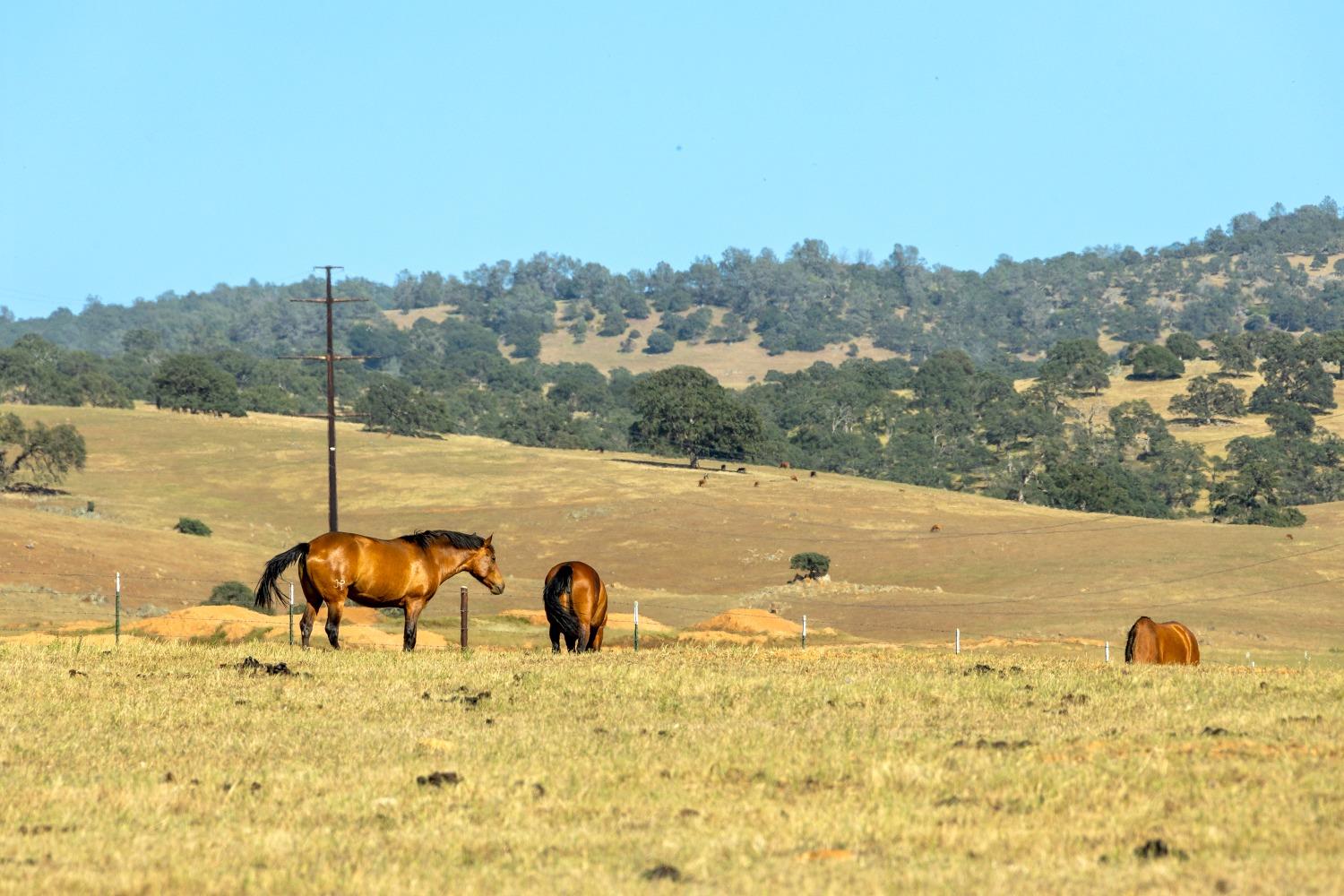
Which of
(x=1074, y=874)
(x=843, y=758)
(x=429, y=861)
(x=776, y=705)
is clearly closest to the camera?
(x=1074, y=874)

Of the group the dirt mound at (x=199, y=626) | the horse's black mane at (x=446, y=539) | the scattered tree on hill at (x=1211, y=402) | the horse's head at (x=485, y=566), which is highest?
the scattered tree on hill at (x=1211, y=402)

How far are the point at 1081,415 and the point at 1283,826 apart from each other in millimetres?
186992

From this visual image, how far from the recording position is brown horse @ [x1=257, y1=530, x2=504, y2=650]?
26.2 m

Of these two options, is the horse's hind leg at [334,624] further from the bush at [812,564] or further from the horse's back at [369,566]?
the bush at [812,564]

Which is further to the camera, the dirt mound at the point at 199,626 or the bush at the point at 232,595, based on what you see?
the bush at the point at 232,595

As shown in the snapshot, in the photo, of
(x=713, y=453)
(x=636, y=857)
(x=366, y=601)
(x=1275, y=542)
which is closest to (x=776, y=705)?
(x=636, y=857)

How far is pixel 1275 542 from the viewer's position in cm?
9425

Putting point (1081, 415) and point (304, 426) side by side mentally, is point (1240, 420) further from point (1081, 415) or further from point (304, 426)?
point (304, 426)

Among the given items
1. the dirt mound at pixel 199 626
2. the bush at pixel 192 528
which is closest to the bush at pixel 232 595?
the dirt mound at pixel 199 626

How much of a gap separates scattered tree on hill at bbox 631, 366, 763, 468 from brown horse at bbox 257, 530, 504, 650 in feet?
364

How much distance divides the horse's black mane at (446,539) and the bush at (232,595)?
121ft

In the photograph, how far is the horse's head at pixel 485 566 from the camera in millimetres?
28562

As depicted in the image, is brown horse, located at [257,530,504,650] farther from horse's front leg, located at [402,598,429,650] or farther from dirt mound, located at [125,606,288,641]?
dirt mound, located at [125,606,288,641]

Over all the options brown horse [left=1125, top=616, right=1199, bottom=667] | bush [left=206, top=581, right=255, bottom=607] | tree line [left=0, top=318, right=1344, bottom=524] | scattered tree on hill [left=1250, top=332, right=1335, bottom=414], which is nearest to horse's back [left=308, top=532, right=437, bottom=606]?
brown horse [left=1125, top=616, right=1199, bottom=667]
